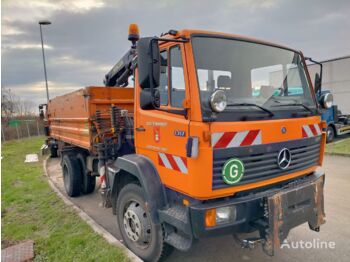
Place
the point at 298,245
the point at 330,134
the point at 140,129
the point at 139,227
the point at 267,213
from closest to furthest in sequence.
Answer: the point at 267,213 → the point at 139,227 → the point at 140,129 → the point at 298,245 → the point at 330,134

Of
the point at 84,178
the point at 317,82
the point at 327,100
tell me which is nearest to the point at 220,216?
the point at 327,100

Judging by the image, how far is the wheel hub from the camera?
Answer: 9.88ft

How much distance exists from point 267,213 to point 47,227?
135 inches

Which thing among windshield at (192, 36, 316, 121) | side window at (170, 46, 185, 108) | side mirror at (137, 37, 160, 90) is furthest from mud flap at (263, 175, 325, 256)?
side mirror at (137, 37, 160, 90)

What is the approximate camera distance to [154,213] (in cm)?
275

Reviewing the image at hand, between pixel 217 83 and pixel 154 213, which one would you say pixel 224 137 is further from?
pixel 154 213

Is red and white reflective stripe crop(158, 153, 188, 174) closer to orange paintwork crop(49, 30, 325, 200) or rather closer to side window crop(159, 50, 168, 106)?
orange paintwork crop(49, 30, 325, 200)

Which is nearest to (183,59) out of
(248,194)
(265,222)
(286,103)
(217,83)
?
(217,83)

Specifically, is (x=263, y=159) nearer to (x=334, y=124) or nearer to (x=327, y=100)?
(x=327, y=100)

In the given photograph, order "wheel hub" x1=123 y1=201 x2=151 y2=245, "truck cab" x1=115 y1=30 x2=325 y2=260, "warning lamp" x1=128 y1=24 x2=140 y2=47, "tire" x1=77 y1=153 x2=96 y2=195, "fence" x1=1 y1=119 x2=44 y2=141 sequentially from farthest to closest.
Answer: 1. "fence" x1=1 y1=119 x2=44 y2=141
2. "tire" x1=77 y1=153 x2=96 y2=195
3. "warning lamp" x1=128 y1=24 x2=140 y2=47
4. "wheel hub" x1=123 y1=201 x2=151 y2=245
5. "truck cab" x1=115 y1=30 x2=325 y2=260

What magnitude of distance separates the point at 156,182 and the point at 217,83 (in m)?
1.19

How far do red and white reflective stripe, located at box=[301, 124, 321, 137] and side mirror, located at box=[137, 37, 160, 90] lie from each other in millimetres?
1692

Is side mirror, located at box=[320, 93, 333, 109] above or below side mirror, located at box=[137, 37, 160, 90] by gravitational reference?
below

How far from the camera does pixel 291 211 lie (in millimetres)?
2607
